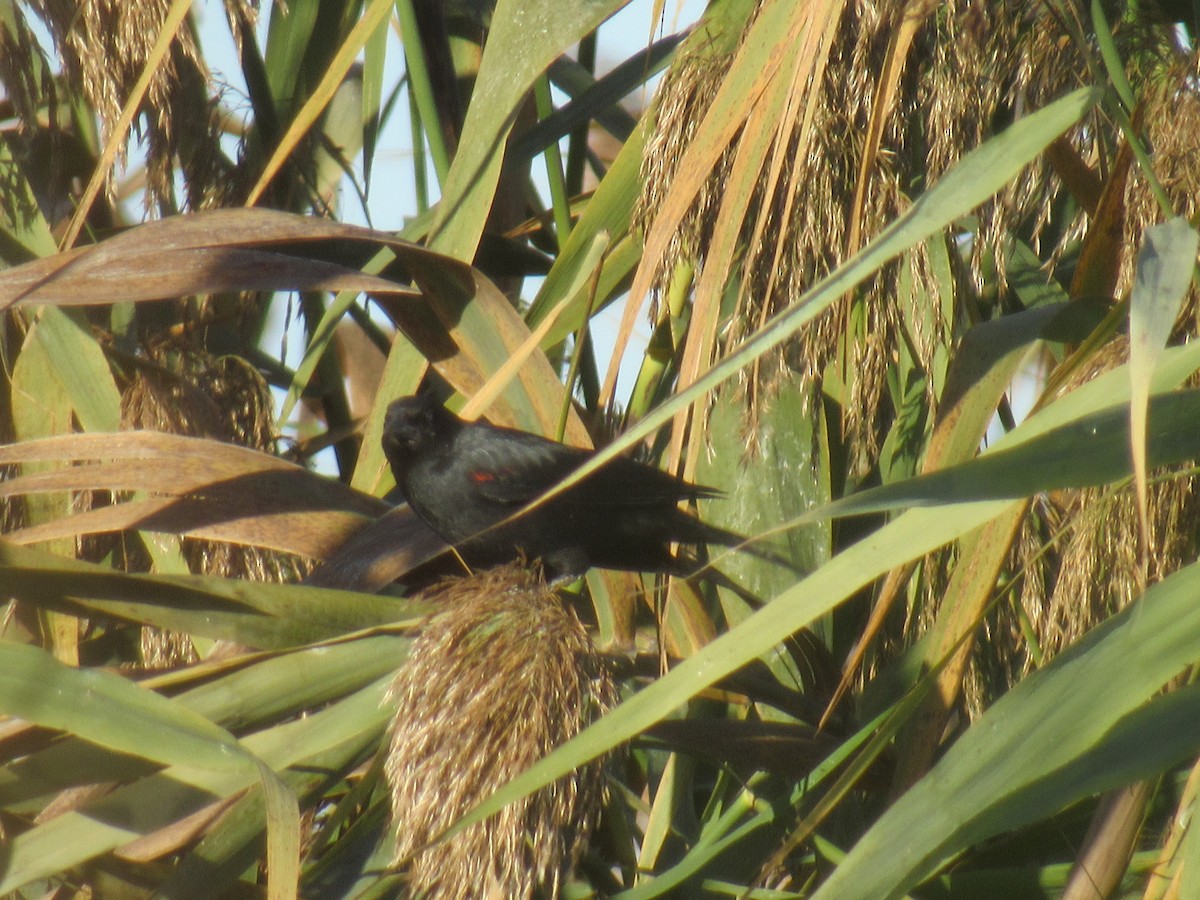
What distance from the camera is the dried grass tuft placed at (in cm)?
138

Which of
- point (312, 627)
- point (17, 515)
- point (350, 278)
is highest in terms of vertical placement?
point (350, 278)

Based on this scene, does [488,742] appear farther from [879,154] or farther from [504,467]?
[504,467]

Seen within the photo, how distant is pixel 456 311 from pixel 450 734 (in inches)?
43.8

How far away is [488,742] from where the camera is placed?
1.37 m

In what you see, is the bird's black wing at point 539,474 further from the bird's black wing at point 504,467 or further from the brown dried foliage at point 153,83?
the brown dried foliage at point 153,83

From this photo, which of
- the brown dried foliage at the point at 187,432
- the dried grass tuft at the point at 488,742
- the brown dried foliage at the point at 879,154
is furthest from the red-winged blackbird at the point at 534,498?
the dried grass tuft at the point at 488,742

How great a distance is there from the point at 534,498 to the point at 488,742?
5.87 ft

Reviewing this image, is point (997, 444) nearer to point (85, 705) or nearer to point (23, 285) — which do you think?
point (85, 705)

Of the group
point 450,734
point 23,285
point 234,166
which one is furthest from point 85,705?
point 234,166

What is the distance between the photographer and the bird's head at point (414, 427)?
308 cm

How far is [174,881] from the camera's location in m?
1.69

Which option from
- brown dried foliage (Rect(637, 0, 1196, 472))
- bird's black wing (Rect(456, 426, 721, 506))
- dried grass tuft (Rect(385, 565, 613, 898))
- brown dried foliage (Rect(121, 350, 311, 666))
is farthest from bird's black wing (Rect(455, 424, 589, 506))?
dried grass tuft (Rect(385, 565, 613, 898))

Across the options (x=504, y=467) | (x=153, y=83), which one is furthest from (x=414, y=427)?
(x=153, y=83)

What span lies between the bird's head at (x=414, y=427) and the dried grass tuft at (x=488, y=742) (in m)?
1.55
